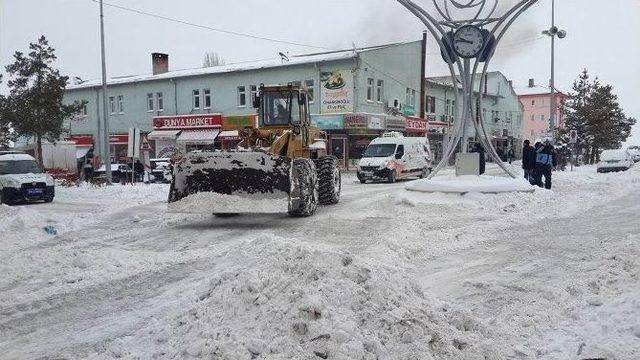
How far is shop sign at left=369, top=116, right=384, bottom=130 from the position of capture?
31.1 meters

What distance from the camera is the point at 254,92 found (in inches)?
1196

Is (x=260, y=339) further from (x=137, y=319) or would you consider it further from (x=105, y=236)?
(x=105, y=236)

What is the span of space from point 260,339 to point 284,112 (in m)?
9.21

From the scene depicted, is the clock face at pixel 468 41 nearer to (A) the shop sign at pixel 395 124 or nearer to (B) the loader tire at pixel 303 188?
(B) the loader tire at pixel 303 188

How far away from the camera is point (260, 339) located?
12.6ft

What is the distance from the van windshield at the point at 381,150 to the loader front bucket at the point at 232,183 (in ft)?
43.8

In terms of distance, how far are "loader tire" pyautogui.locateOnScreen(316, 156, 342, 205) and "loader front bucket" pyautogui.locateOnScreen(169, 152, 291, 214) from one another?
3124mm

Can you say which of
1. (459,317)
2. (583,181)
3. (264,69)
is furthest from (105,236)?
(264,69)

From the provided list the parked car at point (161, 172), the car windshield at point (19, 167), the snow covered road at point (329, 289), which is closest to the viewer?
the snow covered road at point (329, 289)

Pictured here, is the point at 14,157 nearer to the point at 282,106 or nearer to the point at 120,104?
the point at 282,106

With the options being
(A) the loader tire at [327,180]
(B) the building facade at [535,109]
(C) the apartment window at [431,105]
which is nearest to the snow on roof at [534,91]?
(B) the building facade at [535,109]

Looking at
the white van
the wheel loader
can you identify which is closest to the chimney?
the white van

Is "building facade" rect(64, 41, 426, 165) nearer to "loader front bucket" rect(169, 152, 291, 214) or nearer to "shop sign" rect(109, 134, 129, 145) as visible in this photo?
"shop sign" rect(109, 134, 129, 145)

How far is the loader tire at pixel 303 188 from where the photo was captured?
10523mm
